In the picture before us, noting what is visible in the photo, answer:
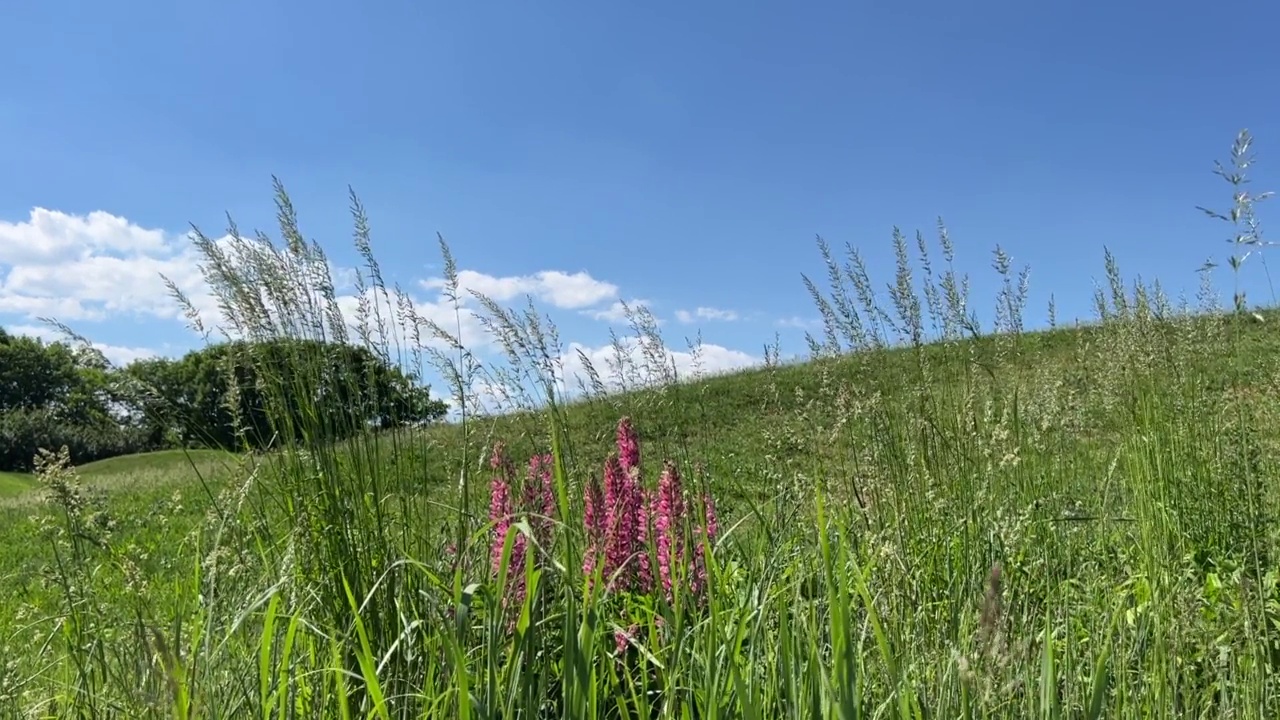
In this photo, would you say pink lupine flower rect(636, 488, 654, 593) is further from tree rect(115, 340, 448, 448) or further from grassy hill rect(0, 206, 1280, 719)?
tree rect(115, 340, 448, 448)

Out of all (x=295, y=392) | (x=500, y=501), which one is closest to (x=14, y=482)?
(x=295, y=392)

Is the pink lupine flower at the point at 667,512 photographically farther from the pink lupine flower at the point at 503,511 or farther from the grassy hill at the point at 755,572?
the pink lupine flower at the point at 503,511

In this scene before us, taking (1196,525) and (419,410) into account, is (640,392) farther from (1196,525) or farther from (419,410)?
(1196,525)

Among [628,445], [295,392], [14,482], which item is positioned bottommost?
[14,482]

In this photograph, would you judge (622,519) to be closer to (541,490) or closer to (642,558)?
(642,558)

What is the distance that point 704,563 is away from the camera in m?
2.25

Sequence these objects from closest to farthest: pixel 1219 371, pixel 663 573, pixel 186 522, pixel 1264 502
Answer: pixel 663 573, pixel 1264 502, pixel 1219 371, pixel 186 522

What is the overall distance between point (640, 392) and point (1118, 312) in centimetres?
258

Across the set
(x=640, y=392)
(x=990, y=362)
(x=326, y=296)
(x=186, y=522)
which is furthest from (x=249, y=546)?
(x=186, y=522)

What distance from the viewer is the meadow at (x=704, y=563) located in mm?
1574

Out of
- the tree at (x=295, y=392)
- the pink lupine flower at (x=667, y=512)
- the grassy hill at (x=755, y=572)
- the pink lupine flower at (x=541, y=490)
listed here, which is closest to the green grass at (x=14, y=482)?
the grassy hill at (x=755, y=572)

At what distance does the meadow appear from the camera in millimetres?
1574

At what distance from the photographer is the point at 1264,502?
10.5ft

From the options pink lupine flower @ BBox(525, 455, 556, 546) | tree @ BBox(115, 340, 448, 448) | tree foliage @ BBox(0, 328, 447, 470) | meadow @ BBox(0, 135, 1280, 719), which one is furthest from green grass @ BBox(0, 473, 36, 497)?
pink lupine flower @ BBox(525, 455, 556, 546)
